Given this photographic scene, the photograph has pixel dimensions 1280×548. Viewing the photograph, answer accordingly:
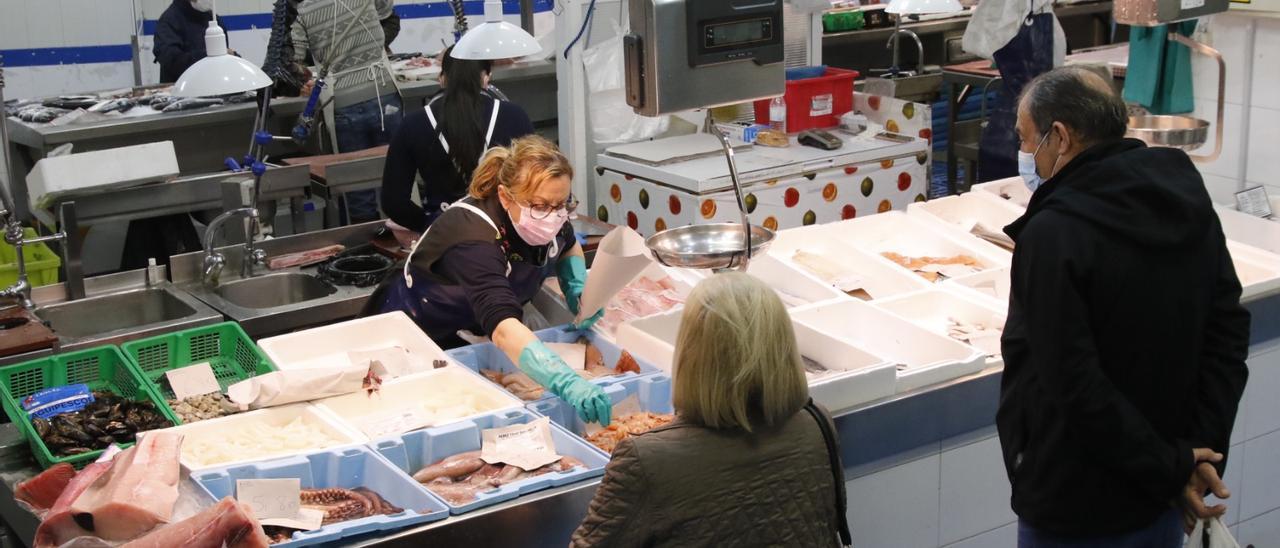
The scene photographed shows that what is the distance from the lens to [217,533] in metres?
2.75

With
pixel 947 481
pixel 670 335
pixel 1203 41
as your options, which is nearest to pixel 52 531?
pixel 670 335

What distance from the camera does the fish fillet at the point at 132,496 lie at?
2.86 m

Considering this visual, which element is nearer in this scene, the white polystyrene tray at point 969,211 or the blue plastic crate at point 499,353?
the blue plastic crate at point 499,353

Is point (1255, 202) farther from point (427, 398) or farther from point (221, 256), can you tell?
point (221, 256)

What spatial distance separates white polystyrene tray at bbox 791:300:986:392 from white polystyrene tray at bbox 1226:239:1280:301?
1076 millimetres

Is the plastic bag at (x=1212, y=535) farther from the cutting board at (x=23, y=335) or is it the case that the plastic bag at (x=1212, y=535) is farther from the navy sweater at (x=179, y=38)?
the navy sweater at (x=179, y=38)

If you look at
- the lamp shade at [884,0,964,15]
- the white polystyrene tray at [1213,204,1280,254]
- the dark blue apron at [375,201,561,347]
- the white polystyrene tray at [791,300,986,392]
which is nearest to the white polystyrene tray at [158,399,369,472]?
the dark blue apron at [375,201,561,347]

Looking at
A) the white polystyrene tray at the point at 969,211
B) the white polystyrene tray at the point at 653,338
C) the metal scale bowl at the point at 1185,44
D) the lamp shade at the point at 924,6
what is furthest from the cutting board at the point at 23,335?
the lamp shade at the point at 924,6

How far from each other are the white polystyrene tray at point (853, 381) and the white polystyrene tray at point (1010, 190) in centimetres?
180

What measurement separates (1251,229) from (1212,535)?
7.89ft

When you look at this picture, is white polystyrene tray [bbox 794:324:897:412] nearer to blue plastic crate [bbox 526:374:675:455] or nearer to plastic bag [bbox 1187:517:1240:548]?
blue plastic crate [bbox 526:374:675:455]

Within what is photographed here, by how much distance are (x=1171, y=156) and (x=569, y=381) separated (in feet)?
5.19

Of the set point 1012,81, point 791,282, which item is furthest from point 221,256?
point 1012,81

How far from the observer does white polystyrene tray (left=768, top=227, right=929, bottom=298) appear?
4.61 m
